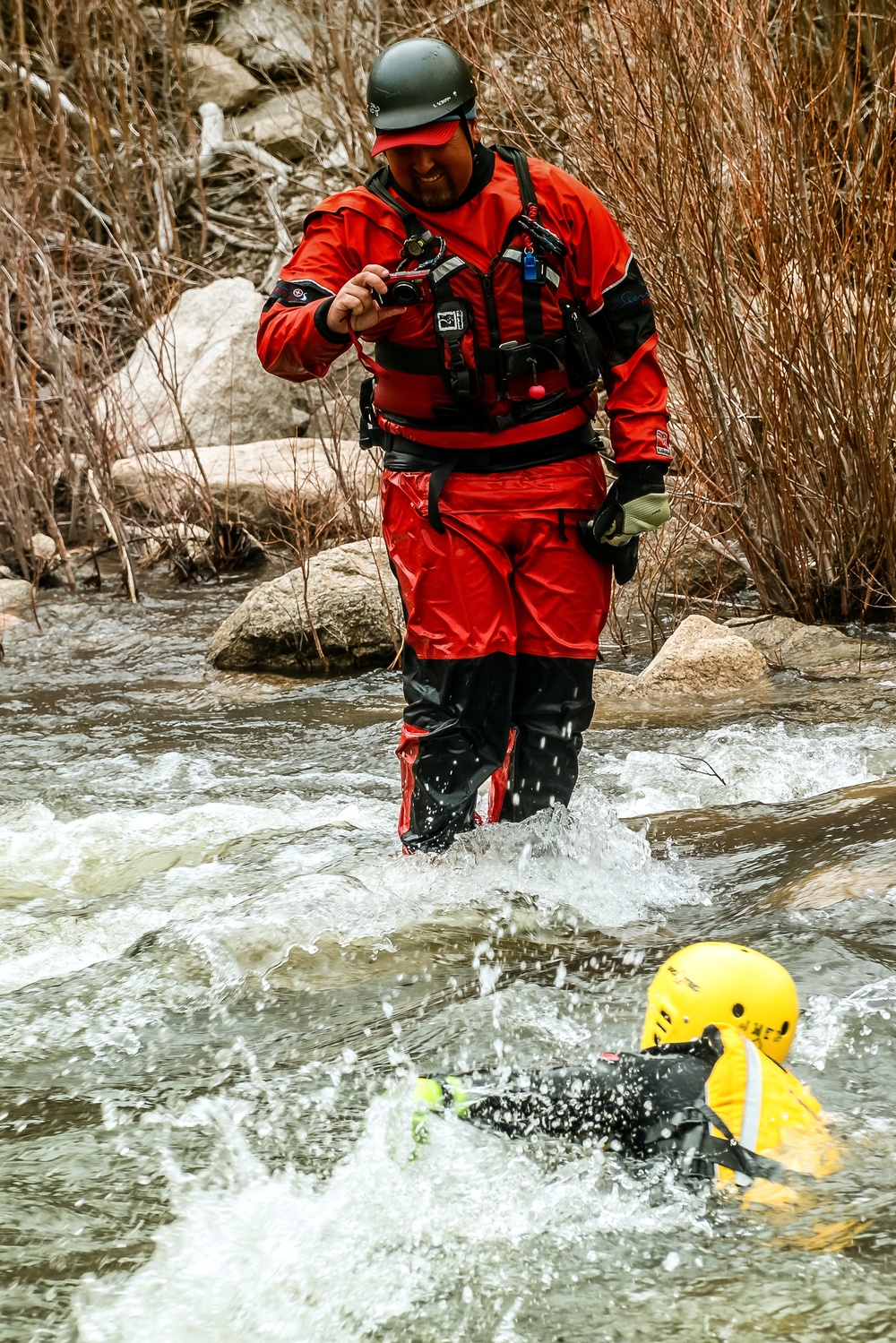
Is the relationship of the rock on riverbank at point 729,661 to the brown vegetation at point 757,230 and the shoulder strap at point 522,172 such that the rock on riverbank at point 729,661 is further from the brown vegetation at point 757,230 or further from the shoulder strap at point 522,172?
the shoulder strap at point 522,172

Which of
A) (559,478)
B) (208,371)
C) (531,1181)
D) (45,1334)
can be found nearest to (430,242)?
(559,478)

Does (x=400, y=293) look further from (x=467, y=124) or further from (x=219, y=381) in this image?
(x=219, y=381)

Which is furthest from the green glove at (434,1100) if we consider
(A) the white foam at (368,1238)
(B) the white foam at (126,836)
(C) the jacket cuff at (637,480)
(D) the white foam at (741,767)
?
(D) the white foam at (741,767)

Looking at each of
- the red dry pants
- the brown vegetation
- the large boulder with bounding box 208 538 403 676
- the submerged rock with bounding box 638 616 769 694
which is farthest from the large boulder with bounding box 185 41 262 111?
the red dry pants

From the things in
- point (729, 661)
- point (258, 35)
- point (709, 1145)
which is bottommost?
point (729, 661)

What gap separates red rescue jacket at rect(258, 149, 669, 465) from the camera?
3.42 meters

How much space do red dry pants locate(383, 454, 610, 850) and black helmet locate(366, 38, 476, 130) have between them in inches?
33.7

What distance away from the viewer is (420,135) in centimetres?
328

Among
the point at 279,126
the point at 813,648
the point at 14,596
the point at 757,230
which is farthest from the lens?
the point at 279,126

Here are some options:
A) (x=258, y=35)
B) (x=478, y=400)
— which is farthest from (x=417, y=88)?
(x=258, y=35)

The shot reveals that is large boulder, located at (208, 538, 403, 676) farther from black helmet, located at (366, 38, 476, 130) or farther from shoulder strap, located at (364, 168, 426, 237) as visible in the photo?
black helmet, located at (366, 38, 476, 130)

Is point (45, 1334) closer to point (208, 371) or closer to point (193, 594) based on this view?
point (193, 594)

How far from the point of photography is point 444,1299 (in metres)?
2.12

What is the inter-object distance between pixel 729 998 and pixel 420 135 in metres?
2.13
